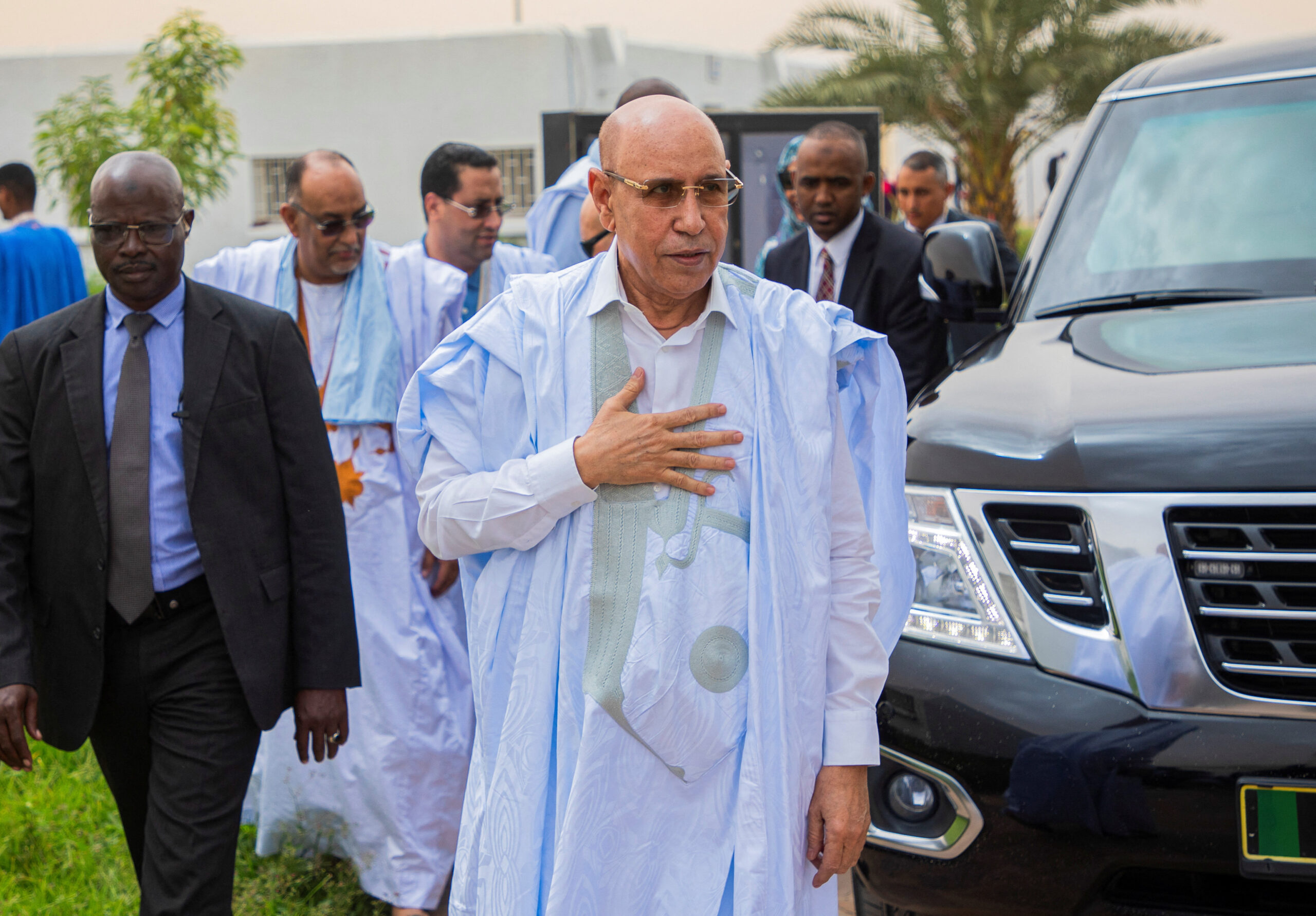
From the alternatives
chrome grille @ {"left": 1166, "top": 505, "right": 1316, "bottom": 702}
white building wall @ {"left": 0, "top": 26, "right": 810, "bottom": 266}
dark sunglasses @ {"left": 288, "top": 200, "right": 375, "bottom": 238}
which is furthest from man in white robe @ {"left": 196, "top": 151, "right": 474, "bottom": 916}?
white building wall @ {"left": 0, "top": 26, "right": 810, "bottom": 266}

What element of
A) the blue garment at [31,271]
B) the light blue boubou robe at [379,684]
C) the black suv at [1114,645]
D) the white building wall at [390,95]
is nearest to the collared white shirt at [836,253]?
the light blue boubou robe at [379,684]

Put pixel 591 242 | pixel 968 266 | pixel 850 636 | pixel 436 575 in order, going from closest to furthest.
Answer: pixel 850 636 → pixel 968 266 → pixel 436 575 → pixel 591 242

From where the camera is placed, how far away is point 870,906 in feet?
10.9

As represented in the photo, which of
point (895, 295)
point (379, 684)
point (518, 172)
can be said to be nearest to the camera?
point (379, 684)

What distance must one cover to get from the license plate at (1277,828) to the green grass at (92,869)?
262 centimetres

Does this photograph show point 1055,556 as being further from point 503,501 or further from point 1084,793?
point 503,501

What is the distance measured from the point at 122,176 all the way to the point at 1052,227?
105 inches

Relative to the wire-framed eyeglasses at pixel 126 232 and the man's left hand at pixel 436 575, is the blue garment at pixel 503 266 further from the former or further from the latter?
the wire-framed eyeglasses at pixel 126 232

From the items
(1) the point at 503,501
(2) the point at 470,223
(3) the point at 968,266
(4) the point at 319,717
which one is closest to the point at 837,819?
(1) the point at 503,501

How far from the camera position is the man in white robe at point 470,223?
479 centimetres

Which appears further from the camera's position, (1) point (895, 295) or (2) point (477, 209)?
(1) point (895, 295)

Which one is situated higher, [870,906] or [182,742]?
[182,742]

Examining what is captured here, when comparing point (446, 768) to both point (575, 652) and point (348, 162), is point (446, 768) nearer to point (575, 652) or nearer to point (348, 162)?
point (348, 162)

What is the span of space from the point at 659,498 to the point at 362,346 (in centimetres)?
234
